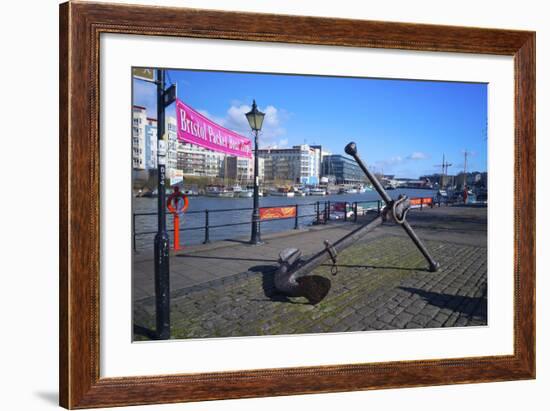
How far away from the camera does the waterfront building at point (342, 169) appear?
104 inches

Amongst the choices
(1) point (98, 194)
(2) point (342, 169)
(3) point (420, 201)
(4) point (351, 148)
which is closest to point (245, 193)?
(2) point (342, 169)

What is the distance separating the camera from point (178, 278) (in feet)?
8.27

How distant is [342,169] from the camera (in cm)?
278

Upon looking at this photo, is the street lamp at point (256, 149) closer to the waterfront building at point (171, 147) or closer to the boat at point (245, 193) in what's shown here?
the boat at point (245, 193)

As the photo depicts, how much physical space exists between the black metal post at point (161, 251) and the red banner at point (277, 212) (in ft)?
3.92

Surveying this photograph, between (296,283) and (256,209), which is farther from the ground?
(256,209)

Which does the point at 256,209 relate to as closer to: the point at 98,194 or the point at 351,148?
the point at 351,148

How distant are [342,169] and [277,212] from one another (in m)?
0.91

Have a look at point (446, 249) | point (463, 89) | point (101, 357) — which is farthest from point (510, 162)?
point (101, 357)

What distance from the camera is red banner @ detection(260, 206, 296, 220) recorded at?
10.8 ft

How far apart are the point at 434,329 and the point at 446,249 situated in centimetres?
112

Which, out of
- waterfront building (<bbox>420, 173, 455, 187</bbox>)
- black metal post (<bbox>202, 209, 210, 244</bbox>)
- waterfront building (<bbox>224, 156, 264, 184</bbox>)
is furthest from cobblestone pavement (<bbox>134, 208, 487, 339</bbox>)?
waterfront building (<bbox>224, 156, 264, 184</bbox>)

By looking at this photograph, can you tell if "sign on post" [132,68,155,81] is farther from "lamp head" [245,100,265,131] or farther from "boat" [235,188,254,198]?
"boat" [235,188,254,198]

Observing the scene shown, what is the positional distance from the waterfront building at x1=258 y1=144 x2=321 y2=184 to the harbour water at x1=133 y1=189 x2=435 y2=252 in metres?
0.34
